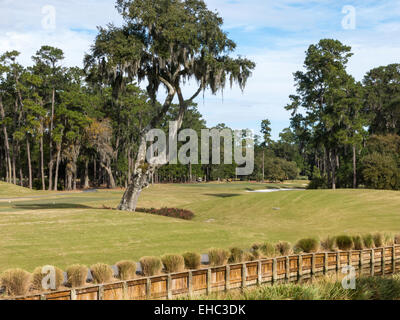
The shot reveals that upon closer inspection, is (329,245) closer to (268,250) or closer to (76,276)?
(268,250)

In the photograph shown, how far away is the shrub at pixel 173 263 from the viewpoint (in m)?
14.5

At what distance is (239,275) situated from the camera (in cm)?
1447

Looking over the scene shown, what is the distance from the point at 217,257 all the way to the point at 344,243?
7.31 metres

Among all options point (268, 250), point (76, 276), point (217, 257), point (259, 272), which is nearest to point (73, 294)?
point (76, 276)

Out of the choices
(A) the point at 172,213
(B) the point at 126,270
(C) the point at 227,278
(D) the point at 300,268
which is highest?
(B) the point at 126,270

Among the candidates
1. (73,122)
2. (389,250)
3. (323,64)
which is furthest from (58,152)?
(389,250)

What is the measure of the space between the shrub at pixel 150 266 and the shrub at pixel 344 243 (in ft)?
32.0

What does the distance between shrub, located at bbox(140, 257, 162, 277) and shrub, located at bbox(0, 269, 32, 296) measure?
367 centimetres

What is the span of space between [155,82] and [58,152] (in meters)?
46.1

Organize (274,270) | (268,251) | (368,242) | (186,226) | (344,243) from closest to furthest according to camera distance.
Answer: (274,270)
(268,251)
(344,243)
(368,242)
(186,226)

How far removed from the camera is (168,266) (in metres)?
14.5

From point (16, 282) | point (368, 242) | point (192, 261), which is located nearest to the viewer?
point (16, 282)

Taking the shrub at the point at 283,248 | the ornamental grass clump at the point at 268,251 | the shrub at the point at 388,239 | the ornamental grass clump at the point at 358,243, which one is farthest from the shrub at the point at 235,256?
the shrub at the point at 388,239

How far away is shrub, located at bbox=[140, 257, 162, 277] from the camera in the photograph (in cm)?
1395
